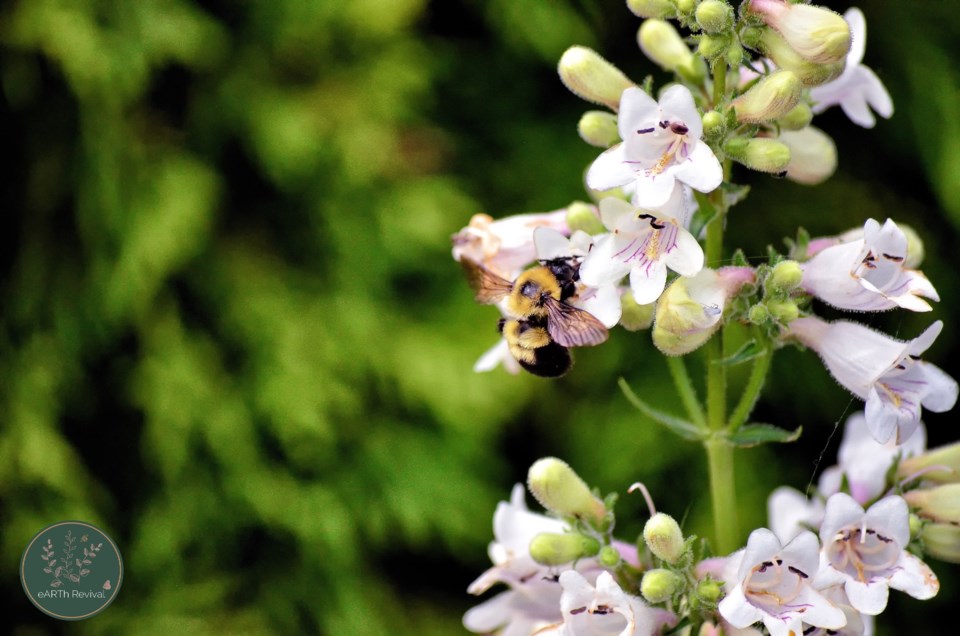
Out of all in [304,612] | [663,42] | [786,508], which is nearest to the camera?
[663,42]

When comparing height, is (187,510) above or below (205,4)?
below

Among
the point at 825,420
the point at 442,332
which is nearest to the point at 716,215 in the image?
the point at 442,332

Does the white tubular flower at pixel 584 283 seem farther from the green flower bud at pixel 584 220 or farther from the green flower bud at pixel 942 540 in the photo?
the green flower bud at pixel 942 540

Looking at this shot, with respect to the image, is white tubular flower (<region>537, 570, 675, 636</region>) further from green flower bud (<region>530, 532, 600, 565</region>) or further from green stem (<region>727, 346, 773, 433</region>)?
green stem (<region>727, 346, 773, 433</region>)

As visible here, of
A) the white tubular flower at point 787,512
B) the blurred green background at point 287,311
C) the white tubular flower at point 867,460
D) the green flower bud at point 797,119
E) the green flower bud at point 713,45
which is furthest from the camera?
the blurred green background at point 287,311

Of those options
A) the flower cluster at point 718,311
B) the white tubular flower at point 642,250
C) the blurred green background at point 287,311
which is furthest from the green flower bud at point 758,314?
the blurred green background at point 287,311

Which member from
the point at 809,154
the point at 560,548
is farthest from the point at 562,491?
the point at 809,154

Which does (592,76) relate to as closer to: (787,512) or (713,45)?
(713,45)

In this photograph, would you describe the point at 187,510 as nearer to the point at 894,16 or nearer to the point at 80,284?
the point at 80,284
